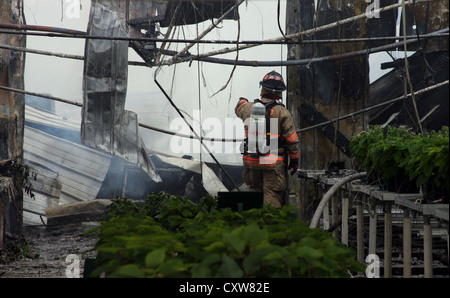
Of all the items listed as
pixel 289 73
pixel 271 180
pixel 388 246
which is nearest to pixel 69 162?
pixel 289 73

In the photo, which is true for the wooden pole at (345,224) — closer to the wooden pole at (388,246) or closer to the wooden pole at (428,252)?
the wooden pole at (388,246)

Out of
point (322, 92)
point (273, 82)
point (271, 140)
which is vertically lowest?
point (271, 140)

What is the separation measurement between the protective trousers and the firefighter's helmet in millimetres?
1130

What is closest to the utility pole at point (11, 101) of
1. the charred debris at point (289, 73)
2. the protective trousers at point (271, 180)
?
the charred debris at point (289, 73)

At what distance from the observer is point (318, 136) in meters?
9.95

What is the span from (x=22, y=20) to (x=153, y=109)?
8.66 metres

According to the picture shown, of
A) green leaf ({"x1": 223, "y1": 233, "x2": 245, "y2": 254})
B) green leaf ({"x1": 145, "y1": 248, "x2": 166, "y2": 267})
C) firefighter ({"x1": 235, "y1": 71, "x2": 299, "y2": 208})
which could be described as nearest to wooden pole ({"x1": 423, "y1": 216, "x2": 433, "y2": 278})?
green leaf ({"x1": 223, "y1": 233, "x2": 245, "y2": 254})

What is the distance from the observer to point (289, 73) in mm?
9953

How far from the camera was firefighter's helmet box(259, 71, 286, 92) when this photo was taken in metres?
8.70

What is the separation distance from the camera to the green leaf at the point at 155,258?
246 centimetres

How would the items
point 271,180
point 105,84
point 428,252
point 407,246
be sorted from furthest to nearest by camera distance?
point 271,180 → point 105,84 → point 407,246 → point 428,252

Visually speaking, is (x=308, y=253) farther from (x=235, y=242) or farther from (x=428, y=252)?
(x=428, y=252)

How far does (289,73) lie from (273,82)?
51.1 inches
